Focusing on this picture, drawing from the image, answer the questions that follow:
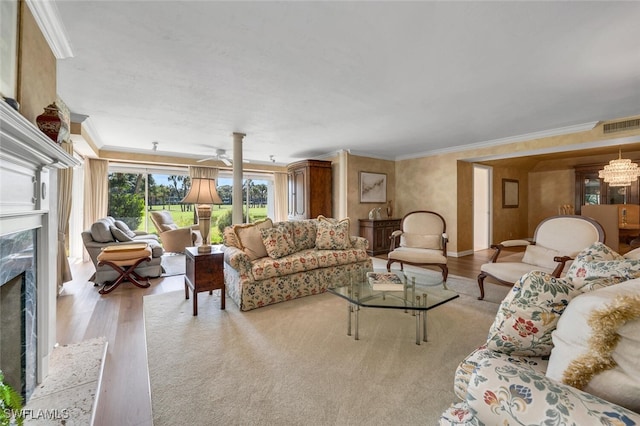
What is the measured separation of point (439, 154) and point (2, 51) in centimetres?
625


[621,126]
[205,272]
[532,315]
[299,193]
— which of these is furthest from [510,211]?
[205,272]

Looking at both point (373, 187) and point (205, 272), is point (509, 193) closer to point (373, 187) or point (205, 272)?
point (373, 187)

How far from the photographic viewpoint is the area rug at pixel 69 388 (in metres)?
1.45

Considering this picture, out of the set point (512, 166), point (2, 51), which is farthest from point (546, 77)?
point (512, 166)

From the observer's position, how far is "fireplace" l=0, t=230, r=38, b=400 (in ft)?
4.76

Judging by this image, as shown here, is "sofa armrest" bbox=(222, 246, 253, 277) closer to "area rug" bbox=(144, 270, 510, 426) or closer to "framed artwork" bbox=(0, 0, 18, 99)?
"area rug" bbox=(144, 270, 510, 426)

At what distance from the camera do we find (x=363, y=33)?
1932mm

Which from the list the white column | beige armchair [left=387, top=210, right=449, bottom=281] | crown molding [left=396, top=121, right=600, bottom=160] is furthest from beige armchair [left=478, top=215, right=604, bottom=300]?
the white column

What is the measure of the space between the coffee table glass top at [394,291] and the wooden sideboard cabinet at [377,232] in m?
3.10

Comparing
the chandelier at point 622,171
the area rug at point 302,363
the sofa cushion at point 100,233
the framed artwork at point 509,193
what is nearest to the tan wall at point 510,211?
the framed artwork at point 509,193

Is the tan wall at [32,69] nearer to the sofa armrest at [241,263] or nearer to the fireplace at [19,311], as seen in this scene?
the fireplace at [19,311]

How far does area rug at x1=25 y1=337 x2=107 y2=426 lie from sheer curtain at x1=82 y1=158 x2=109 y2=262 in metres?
4.55

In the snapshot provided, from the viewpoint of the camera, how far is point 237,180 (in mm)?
4477

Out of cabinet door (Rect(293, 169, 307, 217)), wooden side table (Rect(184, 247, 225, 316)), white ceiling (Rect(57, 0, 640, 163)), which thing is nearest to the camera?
white ceiling (Rect(57, 0, 640, 163))
